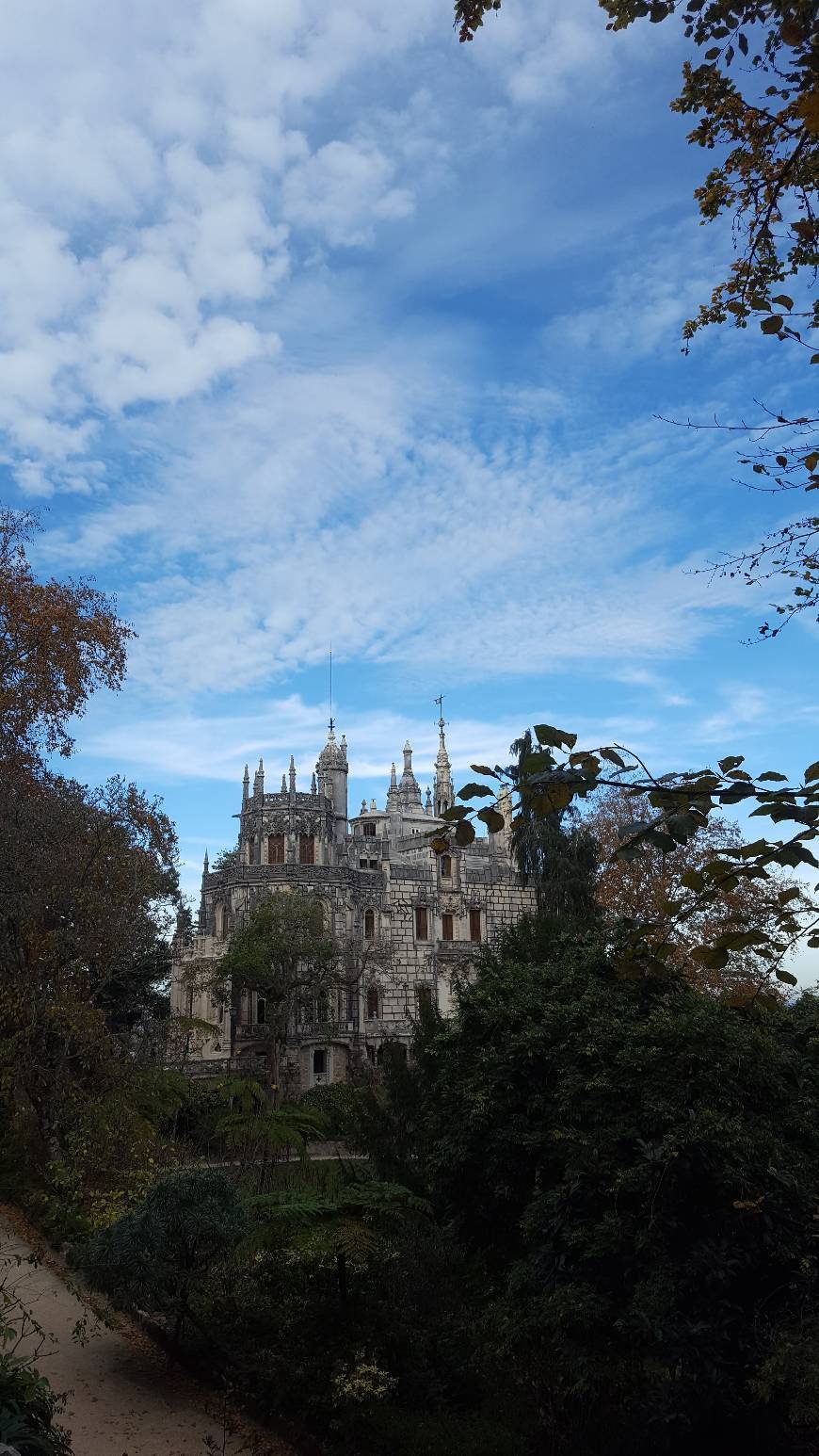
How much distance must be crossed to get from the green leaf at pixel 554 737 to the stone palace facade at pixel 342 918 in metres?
35.4

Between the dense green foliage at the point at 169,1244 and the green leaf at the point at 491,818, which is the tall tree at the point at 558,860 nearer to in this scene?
the dense green foliage at the point at 169,1244

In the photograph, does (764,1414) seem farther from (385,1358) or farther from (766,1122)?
(385,1358)

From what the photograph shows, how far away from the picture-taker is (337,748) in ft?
166

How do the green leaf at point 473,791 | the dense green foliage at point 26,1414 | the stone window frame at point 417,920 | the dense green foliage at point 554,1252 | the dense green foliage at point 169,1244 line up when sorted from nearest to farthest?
the green leaf at point 473,791, the dense green foliage at point 26,1414, the dense green foliage at point 554,1252, the dense green foliage at point 169,1244, the stone window frame at point 417,920

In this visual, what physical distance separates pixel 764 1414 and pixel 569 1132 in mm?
2293

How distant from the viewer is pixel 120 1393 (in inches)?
374

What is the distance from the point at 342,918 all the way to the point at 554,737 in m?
39.1

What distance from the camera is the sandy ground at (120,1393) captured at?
8492mm

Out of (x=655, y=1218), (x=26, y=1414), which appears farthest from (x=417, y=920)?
(x=26, y=1414)

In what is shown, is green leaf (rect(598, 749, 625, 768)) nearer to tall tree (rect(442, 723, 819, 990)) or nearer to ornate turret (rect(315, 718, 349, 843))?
tall tree (rect(442, 723, 819, 990))

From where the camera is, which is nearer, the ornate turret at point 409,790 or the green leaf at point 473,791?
the green leaf at point 473,791

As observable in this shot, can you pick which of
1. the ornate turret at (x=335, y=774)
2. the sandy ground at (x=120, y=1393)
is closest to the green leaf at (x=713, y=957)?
the sandy ground at (x=120, y=1393)

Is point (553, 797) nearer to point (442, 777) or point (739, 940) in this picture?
point (739, 940)

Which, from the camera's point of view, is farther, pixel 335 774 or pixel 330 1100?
pixel 335 774
